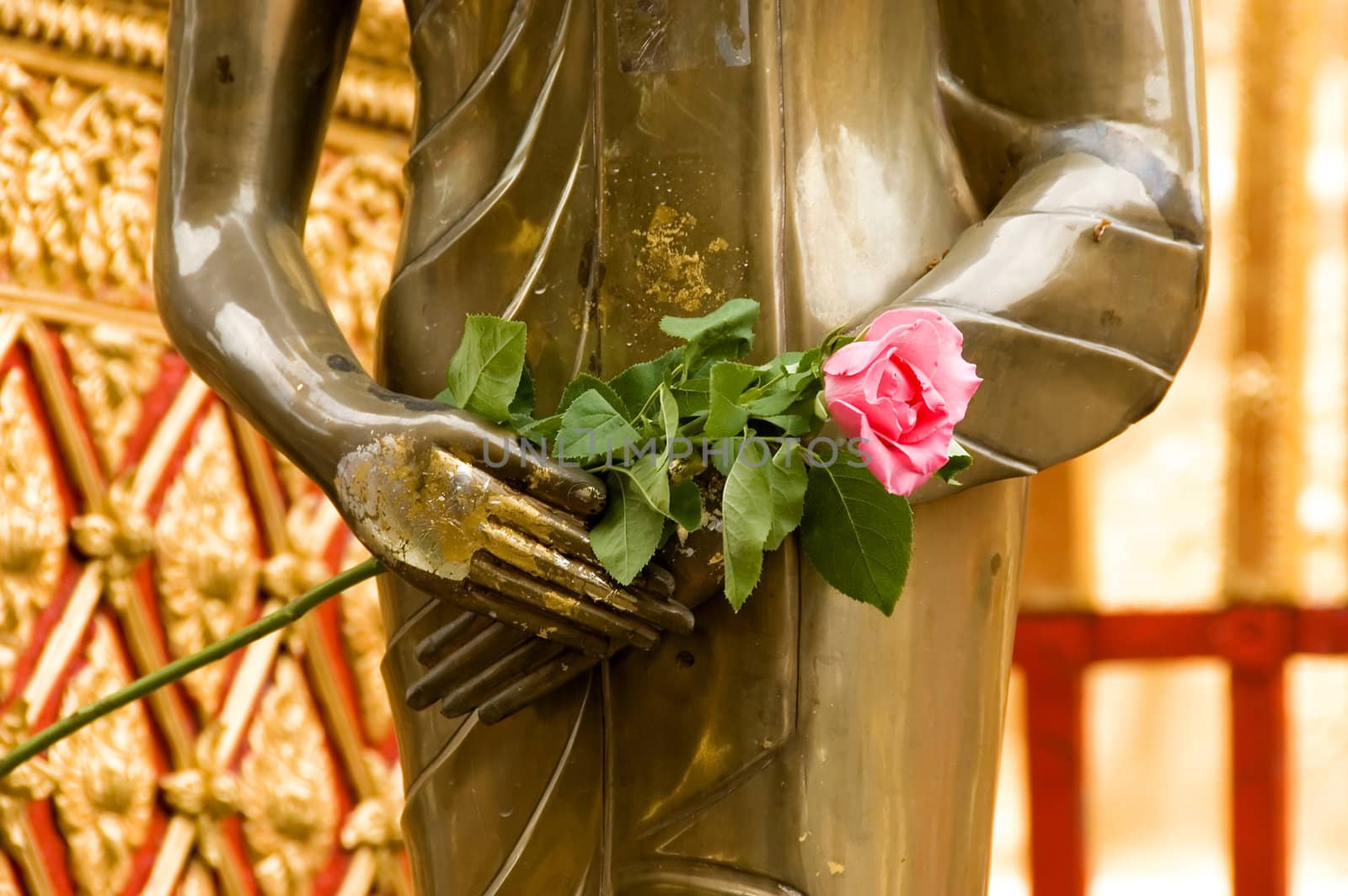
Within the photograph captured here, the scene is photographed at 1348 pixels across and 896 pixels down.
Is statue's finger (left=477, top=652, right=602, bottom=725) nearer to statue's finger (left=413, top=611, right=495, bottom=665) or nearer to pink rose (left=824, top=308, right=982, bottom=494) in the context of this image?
statue's finger (left=413, top=611, right=495, bottom=665)

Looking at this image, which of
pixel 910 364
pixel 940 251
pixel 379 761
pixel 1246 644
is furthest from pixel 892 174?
pixel 1246 644

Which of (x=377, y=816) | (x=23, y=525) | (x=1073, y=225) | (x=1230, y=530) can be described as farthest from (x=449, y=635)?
(x=1230, y=530)

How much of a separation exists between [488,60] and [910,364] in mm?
319

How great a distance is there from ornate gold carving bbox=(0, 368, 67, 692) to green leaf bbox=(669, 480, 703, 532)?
0.90 meters

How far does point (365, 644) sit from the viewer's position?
192 cm

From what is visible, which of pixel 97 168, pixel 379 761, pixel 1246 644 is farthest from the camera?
pixel 1246 644

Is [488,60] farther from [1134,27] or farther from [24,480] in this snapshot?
[24,480]

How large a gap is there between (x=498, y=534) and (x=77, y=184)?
961 millimetres

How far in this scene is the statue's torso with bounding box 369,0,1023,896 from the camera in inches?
32.8

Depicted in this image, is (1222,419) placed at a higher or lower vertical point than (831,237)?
higher

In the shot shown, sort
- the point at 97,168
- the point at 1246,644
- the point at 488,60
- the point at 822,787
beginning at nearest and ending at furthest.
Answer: the point at 822,787
the point at 488,60
the point at 97,168
the point at 1246,644

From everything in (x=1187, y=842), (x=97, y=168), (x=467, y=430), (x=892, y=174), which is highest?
(x=97, y=168)

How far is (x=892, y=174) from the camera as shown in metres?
0.89

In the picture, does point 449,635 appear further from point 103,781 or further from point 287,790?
point 287,790
